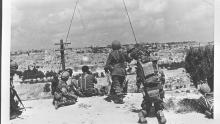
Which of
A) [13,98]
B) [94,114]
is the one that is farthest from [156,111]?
A: [13,98]

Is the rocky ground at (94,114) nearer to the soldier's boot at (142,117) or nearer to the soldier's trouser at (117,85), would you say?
the soldier's boot at (142,117)

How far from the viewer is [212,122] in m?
6.89

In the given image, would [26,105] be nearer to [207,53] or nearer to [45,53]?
[207,53]

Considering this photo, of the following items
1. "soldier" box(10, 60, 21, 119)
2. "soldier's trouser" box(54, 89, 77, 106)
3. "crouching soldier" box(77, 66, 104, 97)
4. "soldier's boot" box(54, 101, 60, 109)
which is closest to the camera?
"soldier" box(10, 60, 21, 119)

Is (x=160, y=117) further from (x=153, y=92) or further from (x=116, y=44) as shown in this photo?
(x=116, y=44)

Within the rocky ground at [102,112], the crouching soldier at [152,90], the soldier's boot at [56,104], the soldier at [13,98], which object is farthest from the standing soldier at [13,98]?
the crouching soldier at [152,90]

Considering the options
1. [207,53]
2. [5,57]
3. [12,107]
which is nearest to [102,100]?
[12,107]

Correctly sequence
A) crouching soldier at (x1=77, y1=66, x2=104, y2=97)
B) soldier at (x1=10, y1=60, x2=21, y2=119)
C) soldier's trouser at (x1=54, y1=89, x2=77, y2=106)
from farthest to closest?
crouching soldier at (x1=77, y1=66, x2=104, y2=97) < soldier's trouser at (x1=54, y1=89, x2=77, y2=106) < soldier at (x1=10, y1=60, x2=21, y2=119)

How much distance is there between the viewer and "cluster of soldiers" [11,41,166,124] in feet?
22.9

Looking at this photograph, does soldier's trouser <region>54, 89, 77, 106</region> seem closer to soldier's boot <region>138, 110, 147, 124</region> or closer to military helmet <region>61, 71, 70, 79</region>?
military helmet <region>61, 71, 70, 79</region>

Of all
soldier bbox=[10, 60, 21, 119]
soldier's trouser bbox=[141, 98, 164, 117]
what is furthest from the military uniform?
soldier's trouser bbox=[141, 98, 164, 117]

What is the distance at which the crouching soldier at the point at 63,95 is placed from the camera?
8184 millimetres

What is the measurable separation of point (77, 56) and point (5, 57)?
22.6 metres

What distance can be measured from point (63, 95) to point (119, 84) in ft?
4.19
